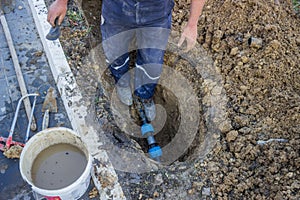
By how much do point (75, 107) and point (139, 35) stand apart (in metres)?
0.84

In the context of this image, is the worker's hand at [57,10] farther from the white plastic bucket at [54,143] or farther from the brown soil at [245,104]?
the white plastic bucket at [54,143]

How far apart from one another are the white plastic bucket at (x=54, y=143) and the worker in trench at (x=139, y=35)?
2.81 ft

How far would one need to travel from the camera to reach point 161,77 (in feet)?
12.1

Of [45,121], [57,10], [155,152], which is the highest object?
[57,10]

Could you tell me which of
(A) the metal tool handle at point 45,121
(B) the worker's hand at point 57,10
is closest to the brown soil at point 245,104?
(A) the metal tool handle at point 45,121

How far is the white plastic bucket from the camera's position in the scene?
2.38 metres

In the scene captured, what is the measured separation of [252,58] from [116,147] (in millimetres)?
1455

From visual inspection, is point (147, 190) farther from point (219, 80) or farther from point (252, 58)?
point (252, 58)

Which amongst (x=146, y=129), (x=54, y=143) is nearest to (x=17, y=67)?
(x=54, y=143)

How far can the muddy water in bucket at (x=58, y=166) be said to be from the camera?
2482 millimetres

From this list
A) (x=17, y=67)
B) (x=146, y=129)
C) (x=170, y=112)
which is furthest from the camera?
(x=170, y=112)

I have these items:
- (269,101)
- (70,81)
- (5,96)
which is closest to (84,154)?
(70,81)

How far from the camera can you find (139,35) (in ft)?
10.3

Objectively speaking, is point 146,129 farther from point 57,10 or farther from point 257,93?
Answer: point 57,10
